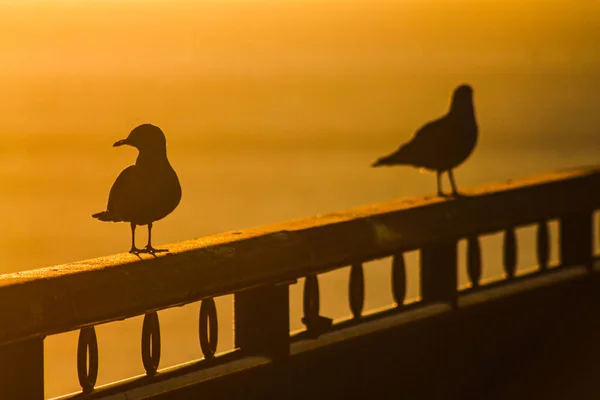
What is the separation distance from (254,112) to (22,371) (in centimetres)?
10519

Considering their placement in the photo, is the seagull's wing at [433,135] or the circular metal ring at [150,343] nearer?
the circular metal ring at [150,343]

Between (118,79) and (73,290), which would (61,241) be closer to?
(73,290)

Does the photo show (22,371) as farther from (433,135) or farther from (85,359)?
(433,135)

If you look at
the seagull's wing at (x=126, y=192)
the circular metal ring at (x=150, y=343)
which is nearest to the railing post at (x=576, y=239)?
the seagull's wing at (x=126, y=192)

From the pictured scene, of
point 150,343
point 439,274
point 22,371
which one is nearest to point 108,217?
point 439,274

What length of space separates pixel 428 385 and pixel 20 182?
2291 inches

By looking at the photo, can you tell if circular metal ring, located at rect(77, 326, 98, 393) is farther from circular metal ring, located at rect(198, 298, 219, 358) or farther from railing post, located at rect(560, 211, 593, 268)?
railing post, located at rect(560, 211, 593, 268)

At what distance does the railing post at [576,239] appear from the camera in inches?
290

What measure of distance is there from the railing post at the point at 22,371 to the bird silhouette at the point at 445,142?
231 inches

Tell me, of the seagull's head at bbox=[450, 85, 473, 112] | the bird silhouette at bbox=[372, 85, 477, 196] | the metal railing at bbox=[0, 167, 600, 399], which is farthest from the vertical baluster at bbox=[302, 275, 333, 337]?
the seagull's head at bbox=[450, 85, 473, 112]

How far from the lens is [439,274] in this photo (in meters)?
6.23

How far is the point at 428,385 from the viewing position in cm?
599

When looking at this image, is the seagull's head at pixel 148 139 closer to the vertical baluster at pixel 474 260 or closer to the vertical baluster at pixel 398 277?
the vertical baluster at pixel 398 277

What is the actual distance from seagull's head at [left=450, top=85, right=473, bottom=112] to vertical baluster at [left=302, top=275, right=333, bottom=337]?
5.04 meters
